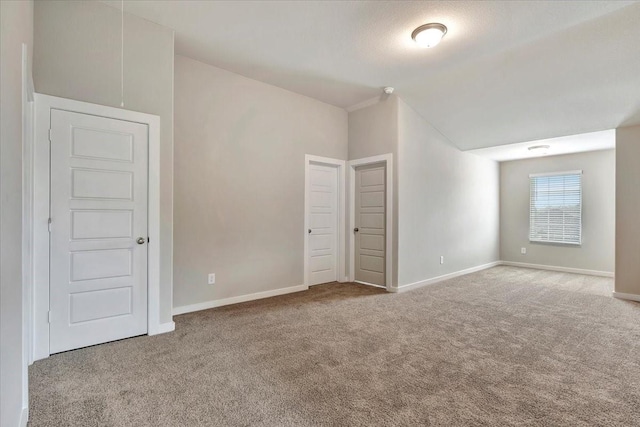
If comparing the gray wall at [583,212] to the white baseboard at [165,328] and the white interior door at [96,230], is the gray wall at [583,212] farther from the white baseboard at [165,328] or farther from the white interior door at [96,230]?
the white interior door at [96,230]

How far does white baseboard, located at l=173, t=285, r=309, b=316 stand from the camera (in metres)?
3.58

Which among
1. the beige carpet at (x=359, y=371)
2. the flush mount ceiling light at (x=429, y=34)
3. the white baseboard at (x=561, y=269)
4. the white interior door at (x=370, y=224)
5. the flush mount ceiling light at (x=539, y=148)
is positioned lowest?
the beige carpet at (x=359, y=371)

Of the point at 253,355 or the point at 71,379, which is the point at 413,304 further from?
the point at 71,379

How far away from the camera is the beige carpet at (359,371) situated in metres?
1.79

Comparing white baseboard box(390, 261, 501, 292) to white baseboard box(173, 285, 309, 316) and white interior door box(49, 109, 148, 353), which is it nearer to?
white baseboard box(173, 285, 309, 316)

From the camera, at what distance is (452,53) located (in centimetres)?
353

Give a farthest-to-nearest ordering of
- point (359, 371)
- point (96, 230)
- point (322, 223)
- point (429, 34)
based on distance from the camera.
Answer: point (322, 223)
point (429, 34)
point (96, 230)
point (359, 371)

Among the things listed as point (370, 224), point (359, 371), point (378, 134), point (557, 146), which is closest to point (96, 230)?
point (359, 371)

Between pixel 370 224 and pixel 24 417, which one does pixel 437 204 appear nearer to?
pixel 370 224

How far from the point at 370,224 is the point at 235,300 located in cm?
249

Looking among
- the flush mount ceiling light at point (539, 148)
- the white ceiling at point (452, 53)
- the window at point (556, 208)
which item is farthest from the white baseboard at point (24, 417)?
the window at point (556, 208)

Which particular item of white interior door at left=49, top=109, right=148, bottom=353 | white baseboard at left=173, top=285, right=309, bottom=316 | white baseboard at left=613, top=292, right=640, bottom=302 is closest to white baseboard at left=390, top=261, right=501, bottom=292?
white baseboard at left=173, top=285, right=309, bottom=316

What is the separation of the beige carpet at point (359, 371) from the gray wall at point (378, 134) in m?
1.67

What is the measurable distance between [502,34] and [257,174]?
3.24 m
